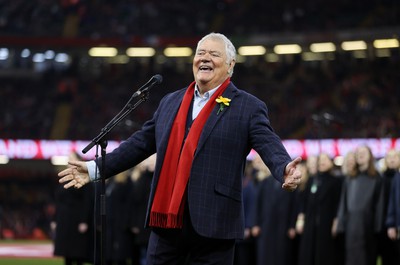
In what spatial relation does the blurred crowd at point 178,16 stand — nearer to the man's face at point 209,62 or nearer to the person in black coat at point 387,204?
the person in black coat at point 387,204

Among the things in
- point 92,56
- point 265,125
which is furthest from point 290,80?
point 265,125

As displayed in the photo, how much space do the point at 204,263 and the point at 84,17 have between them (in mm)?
39346

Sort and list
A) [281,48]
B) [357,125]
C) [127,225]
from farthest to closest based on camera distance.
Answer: [281,48], [357,125], [127,225]

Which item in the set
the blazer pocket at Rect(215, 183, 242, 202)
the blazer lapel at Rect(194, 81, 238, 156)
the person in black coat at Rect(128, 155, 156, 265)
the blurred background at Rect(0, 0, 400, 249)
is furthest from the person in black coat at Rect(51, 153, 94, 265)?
the blurred background at Rect(0, 0, 400, 249)

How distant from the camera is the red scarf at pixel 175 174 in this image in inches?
228

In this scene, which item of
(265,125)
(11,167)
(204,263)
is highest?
(11,167)

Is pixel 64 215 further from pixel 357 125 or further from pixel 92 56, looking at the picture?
pixel 92 56

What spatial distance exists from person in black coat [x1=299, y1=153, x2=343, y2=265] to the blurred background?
1961 cm

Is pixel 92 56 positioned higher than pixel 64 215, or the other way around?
pixel 92 56

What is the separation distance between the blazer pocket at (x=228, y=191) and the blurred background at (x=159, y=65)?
1106 inches

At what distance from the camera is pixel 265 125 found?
5930mm

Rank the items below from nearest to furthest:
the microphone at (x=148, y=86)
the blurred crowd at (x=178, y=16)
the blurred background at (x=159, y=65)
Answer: the microphone at (x=148, y=86) < the blurred background at (x=159, y=65) < the blurred crowd at (x=178, y=16)

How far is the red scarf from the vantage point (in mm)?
5797

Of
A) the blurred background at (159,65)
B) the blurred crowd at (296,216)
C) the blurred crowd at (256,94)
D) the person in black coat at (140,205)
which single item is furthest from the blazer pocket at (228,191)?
the blurred background at (159,65)
